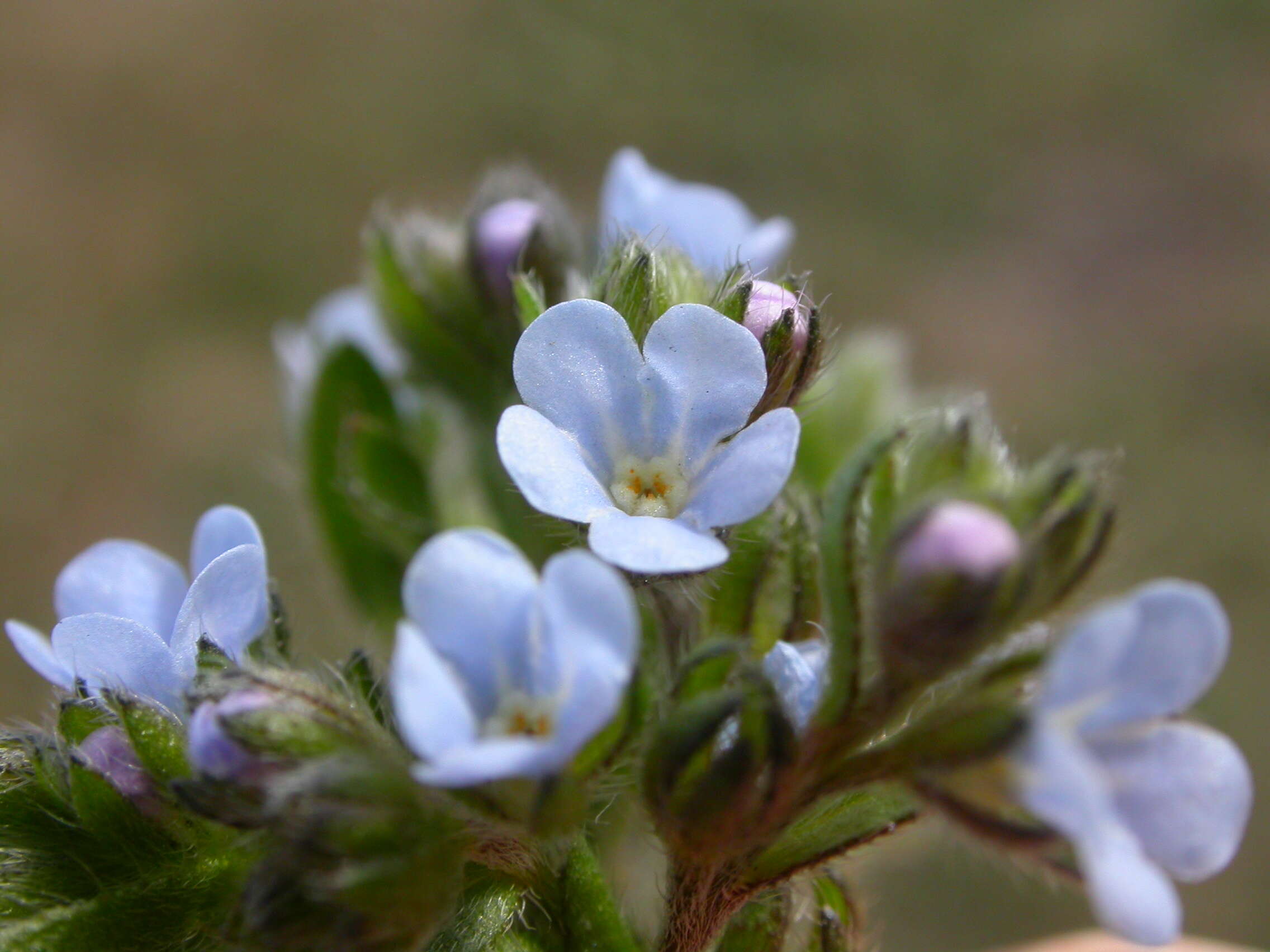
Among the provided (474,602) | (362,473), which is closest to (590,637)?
(474,602)

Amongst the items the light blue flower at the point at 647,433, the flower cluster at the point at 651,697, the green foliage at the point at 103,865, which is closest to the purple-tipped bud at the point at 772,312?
the flower cluster at the point at 651,697

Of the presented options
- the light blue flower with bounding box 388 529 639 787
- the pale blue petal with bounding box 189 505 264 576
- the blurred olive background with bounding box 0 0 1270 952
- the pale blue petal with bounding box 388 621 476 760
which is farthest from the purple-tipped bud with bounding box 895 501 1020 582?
the blurred olive background with bounding box 0 0 1270 952

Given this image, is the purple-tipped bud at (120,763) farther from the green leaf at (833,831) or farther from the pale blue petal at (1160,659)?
the pale blue petal at (1160,659)

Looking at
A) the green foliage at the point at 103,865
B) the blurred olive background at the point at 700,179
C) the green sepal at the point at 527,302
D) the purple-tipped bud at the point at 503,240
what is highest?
the blurred olive background at the point at 700,179

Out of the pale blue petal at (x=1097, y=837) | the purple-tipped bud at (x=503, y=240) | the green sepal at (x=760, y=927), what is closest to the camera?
the pale blue petal at (x=1097, y=837)

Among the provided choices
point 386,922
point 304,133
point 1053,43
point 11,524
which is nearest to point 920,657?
point 386,922

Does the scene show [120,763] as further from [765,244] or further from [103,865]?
[765,244]

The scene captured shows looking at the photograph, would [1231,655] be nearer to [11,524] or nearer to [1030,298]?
Answer: [1030,298]
